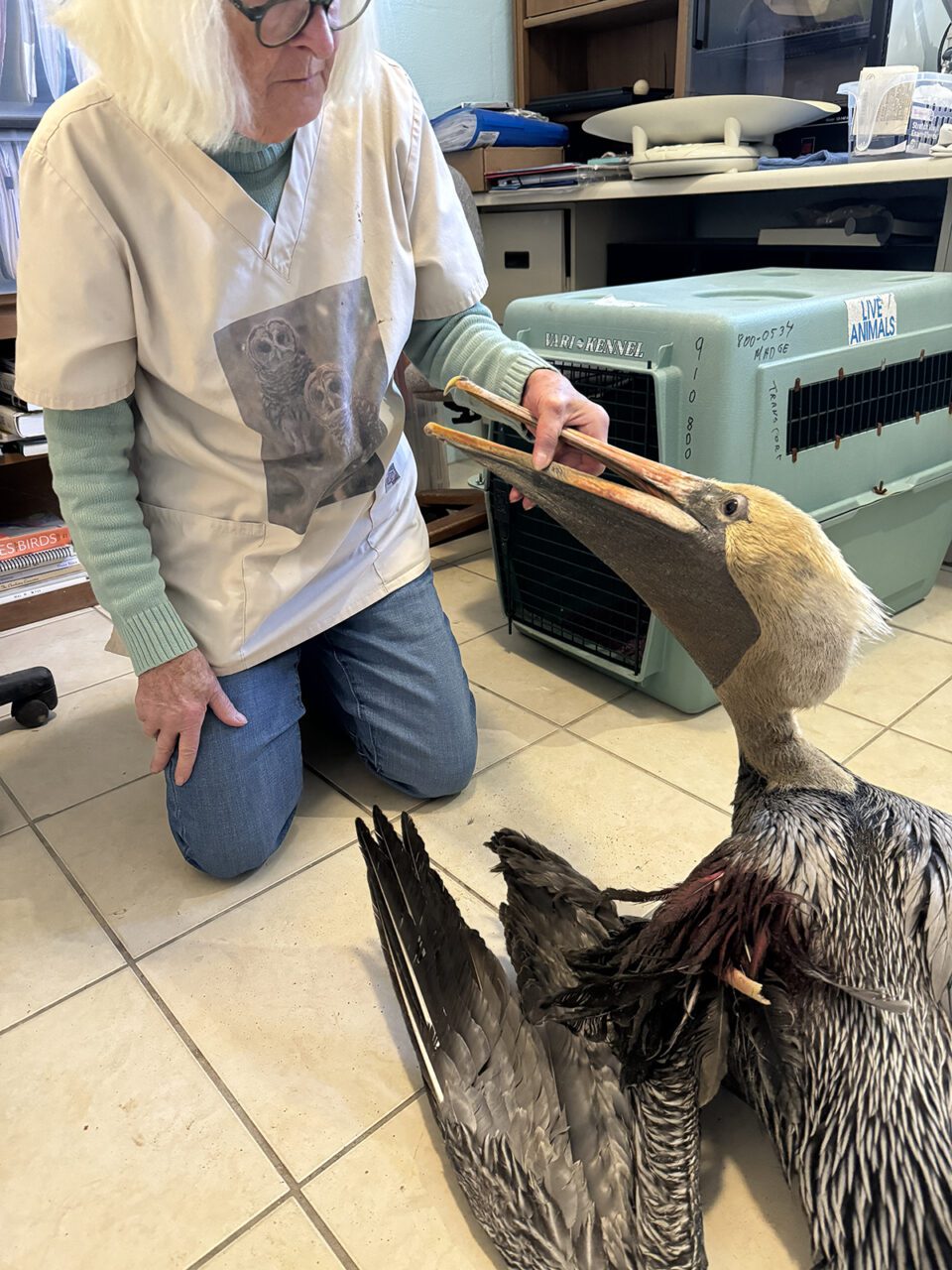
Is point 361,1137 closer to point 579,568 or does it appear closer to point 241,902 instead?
point 241,902

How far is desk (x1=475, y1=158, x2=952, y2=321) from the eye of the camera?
6.78ft

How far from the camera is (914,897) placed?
78cm

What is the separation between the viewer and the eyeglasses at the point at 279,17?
0.86m

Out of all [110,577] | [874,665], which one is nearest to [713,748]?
[874,665]

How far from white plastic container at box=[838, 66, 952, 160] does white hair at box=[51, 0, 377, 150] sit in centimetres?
125

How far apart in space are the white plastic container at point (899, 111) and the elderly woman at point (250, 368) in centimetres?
104

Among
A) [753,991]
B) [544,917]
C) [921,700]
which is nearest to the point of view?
[753,991]

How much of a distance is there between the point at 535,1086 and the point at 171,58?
3.41ft

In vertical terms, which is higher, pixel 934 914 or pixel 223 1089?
pixel 934 914

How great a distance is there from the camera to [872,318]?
152 cm

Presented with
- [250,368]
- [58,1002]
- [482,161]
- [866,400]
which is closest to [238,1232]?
[58,1002]

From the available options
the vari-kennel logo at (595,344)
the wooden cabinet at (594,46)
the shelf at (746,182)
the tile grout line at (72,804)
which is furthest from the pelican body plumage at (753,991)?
the wooden cabinet at (594,46)

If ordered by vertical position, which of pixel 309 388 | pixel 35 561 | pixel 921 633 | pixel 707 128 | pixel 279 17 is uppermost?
pixel 279 17

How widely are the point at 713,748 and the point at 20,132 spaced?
1.86 m
